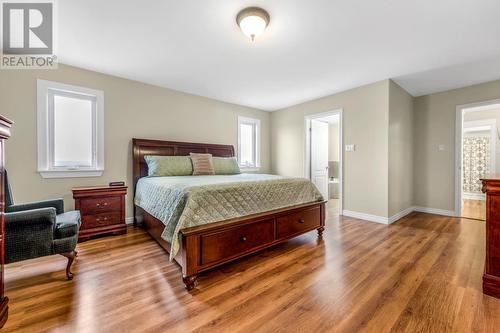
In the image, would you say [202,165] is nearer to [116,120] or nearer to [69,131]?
[116,120]

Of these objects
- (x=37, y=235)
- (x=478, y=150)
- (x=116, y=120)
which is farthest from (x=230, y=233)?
(x=478, y=150)

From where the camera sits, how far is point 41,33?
2.36 m

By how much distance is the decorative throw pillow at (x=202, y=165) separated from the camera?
143 inches

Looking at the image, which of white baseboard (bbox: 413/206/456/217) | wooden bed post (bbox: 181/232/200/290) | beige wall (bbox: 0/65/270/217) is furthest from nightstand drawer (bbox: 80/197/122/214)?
white baseboard (bbox: 413/206/456/217)

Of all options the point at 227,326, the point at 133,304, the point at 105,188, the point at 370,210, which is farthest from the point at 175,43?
the point at 370,210

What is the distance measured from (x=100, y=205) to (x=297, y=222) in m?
2.64

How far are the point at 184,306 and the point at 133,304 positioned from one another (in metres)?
0.38

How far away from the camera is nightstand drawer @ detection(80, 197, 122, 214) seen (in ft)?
9.29

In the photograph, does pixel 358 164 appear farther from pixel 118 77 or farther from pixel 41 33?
pixel 41 33

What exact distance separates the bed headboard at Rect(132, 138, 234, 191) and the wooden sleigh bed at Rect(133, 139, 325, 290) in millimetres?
15

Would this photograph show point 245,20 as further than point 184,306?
Yes

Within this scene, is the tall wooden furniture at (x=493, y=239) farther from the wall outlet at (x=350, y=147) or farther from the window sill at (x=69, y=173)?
the window sill at (x=69, y=173)

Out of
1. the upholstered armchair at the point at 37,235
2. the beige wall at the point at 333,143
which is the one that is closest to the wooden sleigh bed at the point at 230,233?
the upholstered armchair at the point at 37,235

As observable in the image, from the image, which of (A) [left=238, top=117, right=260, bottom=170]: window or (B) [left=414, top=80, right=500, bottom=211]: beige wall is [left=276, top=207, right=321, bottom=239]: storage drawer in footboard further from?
(B) [left=414, top=80, right=500, bottom=211]: beige wall
